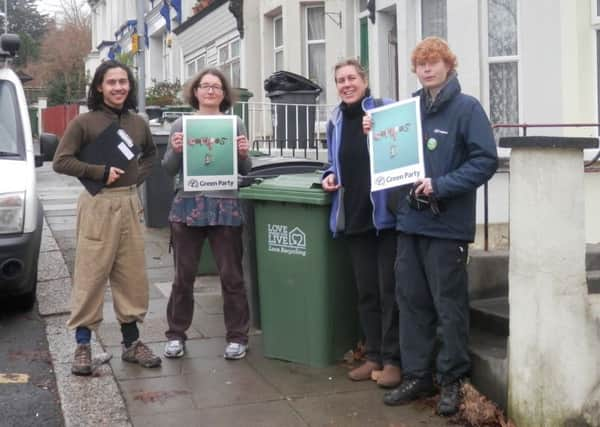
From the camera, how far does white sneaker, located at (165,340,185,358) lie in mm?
5715

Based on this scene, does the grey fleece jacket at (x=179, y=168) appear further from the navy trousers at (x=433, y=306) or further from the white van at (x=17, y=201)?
the white van at (x=17, y=201)

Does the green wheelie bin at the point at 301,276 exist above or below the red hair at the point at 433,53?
below

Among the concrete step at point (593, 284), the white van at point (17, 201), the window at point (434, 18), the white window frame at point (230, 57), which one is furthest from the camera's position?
the white window frame at point (230, 57)

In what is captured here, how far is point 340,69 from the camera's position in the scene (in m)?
5.04

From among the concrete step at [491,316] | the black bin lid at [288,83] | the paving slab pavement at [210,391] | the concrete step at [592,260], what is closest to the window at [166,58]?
the black bin lid at [288,83]

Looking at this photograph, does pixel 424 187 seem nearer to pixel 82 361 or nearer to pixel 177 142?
pixel 177 142

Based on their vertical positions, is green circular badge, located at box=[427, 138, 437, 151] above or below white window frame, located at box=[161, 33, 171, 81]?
below

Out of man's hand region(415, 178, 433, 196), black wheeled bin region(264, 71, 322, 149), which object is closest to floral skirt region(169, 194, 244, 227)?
man's hand region(415, 178, 433, 196)

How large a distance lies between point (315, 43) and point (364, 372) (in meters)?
11.1

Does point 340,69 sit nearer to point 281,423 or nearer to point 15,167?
point 281,423

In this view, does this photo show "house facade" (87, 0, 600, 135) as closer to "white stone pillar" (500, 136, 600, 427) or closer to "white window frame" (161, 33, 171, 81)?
"white stone pillar" (500, 136, 600, 427)

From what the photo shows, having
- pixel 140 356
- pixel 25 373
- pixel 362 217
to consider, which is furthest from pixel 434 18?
pixel 25 373

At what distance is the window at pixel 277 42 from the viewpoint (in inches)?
658

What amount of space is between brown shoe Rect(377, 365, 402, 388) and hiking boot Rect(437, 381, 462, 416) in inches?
16.4
